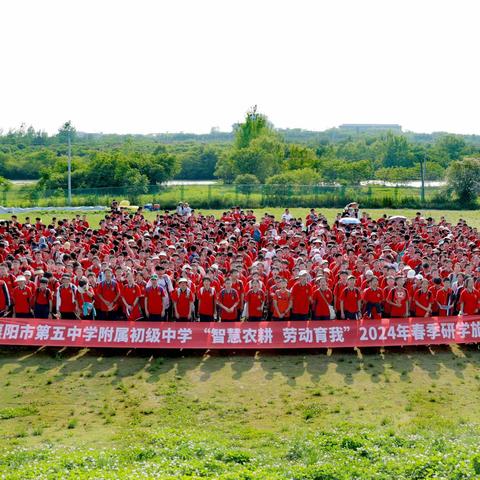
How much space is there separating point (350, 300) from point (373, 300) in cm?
51

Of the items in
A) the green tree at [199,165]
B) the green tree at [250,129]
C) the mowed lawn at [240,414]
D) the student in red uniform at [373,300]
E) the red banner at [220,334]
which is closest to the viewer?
the mowed lawn at [240,414]

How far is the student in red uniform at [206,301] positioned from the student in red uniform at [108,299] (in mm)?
1752

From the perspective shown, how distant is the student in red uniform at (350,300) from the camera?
13570 mm

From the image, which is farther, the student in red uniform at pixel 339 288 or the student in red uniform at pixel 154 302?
the student in red uniform at pixel 339 288

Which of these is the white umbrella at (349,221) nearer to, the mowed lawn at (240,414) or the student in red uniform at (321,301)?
the student in red uniform at (321,301)

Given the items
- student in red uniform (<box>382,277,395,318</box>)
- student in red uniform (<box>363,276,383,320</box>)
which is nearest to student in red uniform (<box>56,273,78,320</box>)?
student in red uniform (<box>363,276,383,320</box>)

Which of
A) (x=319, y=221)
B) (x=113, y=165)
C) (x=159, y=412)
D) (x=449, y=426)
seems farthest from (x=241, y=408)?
(x=113, y=165)

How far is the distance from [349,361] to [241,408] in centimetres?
304

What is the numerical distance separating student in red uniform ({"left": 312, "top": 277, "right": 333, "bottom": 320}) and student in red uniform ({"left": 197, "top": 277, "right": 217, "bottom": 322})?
2.07 meters

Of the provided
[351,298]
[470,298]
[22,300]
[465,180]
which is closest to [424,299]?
[470,298]

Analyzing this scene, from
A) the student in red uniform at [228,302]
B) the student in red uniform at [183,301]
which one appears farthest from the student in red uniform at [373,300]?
the student in red uniform at [183,301]

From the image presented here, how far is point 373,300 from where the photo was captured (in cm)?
1370

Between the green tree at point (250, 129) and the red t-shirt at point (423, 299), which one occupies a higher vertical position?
the green tree at point (250, 129)

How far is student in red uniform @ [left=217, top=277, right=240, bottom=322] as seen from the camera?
13469 millimetres
